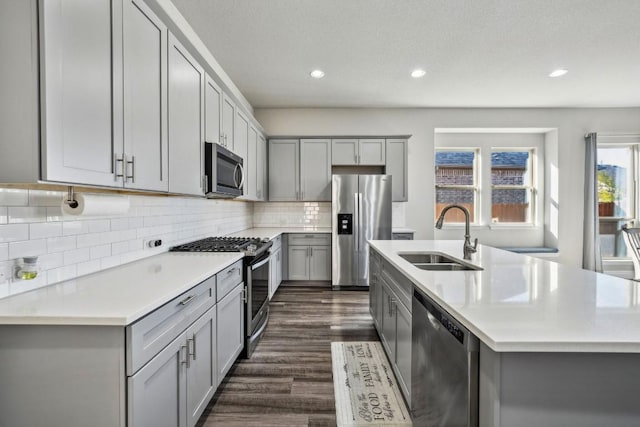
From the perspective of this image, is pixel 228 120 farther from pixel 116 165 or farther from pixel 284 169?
pixel 284 169

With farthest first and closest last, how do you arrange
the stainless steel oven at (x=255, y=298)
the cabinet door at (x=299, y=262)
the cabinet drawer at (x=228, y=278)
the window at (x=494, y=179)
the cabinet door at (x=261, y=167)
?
the window at (x=494, y=179) < the cabinet door at (x=299, y=262) < the cabinet door at (x=261, y=167) < the stainless steel oven at (x=255, y=298) < the cabinet drawer at (x=228, y=278)

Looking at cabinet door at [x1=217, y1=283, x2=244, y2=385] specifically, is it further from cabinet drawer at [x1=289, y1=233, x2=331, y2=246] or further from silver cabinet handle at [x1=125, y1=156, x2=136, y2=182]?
cabinet drawer at [x1=289, y1=233, x2=331, y2=246]

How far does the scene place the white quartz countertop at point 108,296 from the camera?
41.0 inches

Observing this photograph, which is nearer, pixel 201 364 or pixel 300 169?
pixel 201 364

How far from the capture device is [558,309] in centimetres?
110

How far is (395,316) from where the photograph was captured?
2.09 metres

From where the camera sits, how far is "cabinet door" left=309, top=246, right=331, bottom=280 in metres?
4.73

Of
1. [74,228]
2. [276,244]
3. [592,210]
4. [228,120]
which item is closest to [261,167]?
[276,244]

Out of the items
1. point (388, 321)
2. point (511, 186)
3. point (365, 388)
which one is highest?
point (511, 186)

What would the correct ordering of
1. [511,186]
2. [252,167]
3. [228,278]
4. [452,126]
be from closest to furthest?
[228,278] → [252,167] → [452,126] → [511,186]

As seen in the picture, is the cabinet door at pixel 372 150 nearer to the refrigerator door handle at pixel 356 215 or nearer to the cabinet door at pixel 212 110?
the refrigerator door handle at pixel 356 215

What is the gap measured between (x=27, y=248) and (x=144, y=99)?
0.89m

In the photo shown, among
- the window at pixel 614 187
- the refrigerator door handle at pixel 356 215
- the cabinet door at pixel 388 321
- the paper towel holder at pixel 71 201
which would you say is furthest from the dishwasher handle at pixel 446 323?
the window at pixel 614 187

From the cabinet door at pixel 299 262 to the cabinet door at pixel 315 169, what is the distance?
2.75ft
